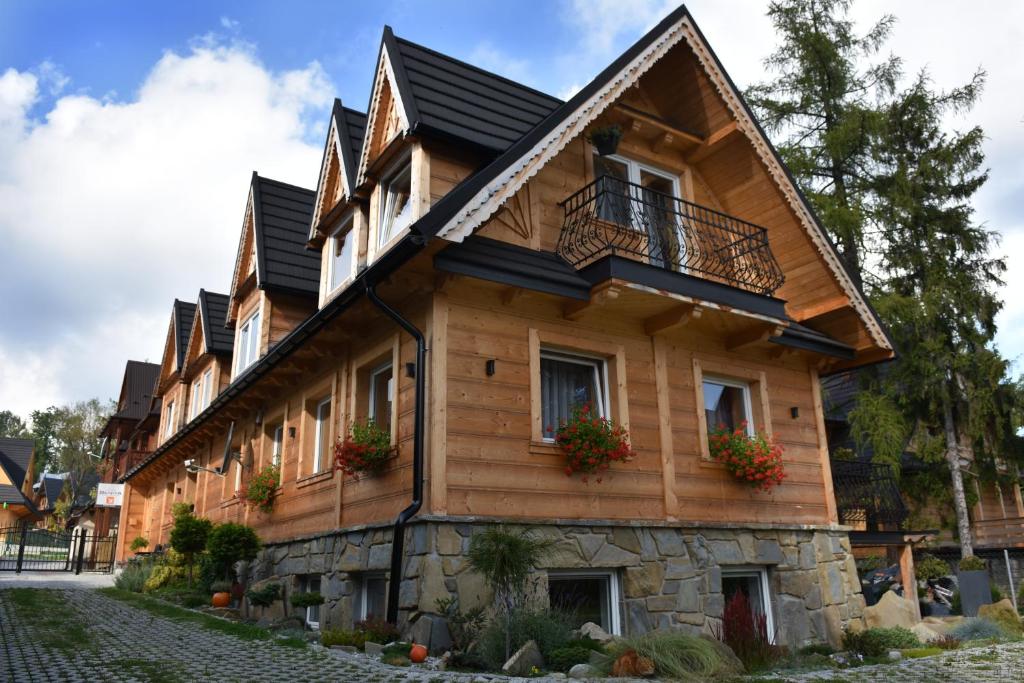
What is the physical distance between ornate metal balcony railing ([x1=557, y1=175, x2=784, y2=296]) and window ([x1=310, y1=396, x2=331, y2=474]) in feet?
14.9

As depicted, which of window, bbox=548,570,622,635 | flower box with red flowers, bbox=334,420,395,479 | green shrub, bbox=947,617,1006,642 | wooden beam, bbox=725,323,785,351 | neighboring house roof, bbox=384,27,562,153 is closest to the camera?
window, bbox=548,570,622,635

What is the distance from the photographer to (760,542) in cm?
1093

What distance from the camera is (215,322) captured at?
20156 millimetres

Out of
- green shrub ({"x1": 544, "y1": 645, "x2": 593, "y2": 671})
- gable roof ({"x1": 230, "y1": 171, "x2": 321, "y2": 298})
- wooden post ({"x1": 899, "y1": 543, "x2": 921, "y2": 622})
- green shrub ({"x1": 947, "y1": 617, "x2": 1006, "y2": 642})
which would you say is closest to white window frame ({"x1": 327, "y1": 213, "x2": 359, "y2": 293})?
gable roof ({"x1": 230, "y1": 171, "x2": 321, "y2": 298})

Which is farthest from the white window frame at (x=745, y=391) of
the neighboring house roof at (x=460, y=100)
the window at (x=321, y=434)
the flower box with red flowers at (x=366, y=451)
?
the window at (x=321, y=434)

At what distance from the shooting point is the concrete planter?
15.4 m

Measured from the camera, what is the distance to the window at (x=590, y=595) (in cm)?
914

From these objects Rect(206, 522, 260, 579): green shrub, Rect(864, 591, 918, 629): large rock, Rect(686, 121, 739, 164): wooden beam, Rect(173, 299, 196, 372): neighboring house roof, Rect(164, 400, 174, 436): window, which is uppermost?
Rect(173, 299, 196, 372): neighboring house roof

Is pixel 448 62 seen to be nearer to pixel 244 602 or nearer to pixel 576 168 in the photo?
pixel 576 168

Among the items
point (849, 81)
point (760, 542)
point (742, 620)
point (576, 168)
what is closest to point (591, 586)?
point (742, 620)

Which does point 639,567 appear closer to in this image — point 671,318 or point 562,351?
point 562,351

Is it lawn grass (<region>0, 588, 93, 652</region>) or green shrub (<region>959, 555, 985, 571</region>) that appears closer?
lawn grass (<region>0, 588, 93, 652</region>)

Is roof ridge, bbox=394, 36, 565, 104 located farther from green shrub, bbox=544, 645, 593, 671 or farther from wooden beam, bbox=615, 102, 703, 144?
green shrub, bbox=544, 645, 593, 671

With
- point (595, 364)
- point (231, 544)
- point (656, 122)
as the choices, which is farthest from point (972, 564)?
point (231, 544)
